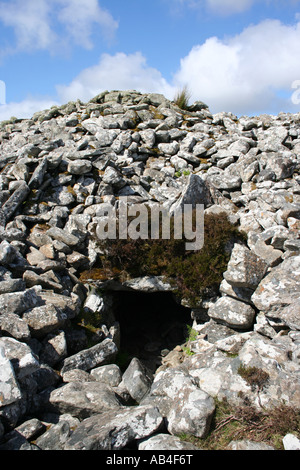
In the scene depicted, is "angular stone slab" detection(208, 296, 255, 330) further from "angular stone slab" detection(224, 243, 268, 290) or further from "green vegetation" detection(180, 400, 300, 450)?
"green vegetation" detection(180, 400, 300, 450)

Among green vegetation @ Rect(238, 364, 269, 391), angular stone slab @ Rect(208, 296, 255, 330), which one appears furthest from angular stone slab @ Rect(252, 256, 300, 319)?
green vegetation @ Rect(238, 364, 269, 391)

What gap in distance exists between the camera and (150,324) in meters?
13.5

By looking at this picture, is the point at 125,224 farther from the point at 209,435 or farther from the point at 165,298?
the point at 209,435

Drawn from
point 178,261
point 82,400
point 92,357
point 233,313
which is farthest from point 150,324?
point 82,400

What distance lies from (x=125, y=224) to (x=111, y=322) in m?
3.26

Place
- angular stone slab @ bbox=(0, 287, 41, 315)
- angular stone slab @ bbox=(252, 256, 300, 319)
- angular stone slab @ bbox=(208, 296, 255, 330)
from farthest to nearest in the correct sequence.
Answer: angular stone slab @ bbox=(208, 296, 255, 330)
angular stone slab @ bbox=(252, 256, 300, 319)
angular stone slab @ bbox=(0, 287, 41, 315)

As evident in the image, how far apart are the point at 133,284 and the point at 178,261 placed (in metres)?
1.59

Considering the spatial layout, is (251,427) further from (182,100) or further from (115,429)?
(182,100)

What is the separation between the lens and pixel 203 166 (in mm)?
15117

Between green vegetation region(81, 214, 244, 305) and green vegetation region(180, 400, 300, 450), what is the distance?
4396 mm

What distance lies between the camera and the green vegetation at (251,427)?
562 centimetres

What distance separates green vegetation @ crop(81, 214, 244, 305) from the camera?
10250mm

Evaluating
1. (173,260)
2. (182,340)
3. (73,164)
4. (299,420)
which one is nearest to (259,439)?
(299,420)

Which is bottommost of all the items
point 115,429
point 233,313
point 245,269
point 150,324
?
point 150,324
